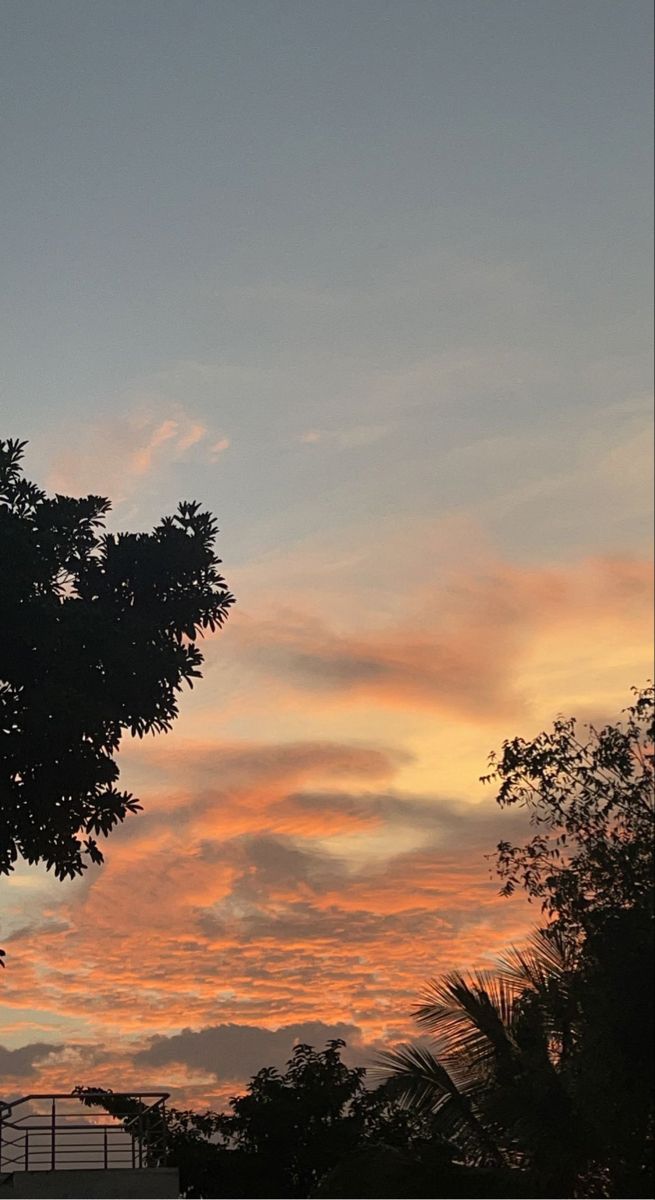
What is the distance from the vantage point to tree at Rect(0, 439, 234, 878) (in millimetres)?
23469

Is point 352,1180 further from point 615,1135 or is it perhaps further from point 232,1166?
point 232,1166

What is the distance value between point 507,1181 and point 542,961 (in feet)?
10.8

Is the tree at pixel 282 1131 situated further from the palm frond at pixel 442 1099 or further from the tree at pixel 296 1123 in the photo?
the palm frond at pixel 442 1099

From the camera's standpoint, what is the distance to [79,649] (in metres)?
23.8

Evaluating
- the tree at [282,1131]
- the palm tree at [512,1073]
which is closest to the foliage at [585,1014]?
the palm tree at [512,1073]

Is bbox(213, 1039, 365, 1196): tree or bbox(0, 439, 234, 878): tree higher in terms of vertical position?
bbox(0, 439, 234, 878): tree

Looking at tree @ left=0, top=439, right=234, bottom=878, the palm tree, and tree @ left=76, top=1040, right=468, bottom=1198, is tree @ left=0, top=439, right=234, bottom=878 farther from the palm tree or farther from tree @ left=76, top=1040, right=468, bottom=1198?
tree @ left=76, top=1040, right=468, bottom=1198

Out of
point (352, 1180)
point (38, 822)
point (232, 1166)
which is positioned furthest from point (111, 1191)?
point (232, 1166)

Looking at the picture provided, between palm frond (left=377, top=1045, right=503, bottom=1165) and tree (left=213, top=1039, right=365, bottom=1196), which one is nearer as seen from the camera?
palm frond (left=377, top=1045, right=503, bottom=1165)

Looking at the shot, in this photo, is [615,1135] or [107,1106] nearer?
[615,1135]

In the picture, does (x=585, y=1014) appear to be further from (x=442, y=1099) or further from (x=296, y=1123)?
(x=296, y=1123)

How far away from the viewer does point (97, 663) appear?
24.0m

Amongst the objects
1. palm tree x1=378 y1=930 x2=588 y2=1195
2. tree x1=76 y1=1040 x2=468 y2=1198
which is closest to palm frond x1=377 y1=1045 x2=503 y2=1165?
palm tree x1=378 y1=930 x2=588 y2=1195

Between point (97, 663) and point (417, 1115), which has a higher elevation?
point (97, 663)
